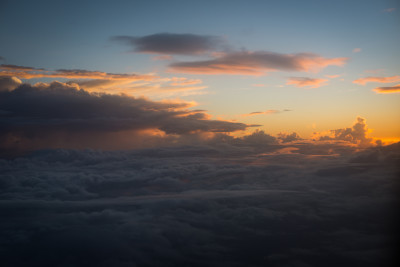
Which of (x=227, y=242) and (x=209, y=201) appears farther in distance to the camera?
(x=209, y=201)

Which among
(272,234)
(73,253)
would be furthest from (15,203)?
(272,234)

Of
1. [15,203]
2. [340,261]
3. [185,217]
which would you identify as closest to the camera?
[340,261]

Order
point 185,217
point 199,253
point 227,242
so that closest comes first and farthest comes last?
point 199,253
point 227,242
point 185,217

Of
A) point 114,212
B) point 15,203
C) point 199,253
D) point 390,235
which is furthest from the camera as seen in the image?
point 15,203

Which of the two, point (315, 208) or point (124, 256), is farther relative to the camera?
point (315, 208)

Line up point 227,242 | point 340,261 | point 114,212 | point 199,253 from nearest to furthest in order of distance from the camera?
point 340,261, point 199,253, point 227,242, point 114,212

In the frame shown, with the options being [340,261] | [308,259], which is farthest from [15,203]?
[340,261]

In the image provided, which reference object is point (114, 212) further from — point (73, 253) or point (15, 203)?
point (15, 203)

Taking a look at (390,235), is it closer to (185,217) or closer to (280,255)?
(280,255)
